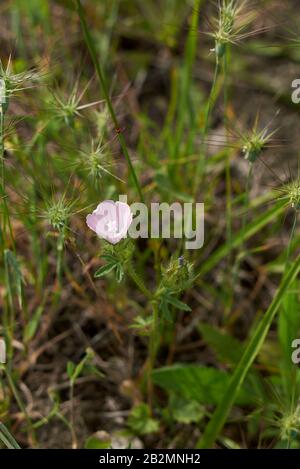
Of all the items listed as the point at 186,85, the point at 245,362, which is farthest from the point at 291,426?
the point at 186,85

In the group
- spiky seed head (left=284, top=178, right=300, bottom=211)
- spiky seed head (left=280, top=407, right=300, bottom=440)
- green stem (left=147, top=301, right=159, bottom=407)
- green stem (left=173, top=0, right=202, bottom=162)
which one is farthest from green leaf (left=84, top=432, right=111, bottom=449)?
green stem (left=173, top=0, right=202, bottom=162)

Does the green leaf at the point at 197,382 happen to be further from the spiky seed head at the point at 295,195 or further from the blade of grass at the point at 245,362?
the spiky seed head at the point at 295,195

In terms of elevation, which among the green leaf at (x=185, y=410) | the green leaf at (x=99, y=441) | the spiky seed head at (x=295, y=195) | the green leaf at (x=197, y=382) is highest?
the spiky seed head at (x=295, y=195)

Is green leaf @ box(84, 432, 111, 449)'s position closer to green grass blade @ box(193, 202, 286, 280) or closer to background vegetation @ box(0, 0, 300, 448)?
background vegetation @ box(0, 0, 300, 448)

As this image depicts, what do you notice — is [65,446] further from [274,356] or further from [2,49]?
[2,49]

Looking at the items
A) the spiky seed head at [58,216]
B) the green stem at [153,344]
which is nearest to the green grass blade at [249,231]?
the green stem at [153,344]

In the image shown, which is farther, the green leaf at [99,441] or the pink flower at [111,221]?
the green leaf at [99,441]

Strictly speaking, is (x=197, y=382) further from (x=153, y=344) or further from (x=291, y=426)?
(x=291, y=426)
